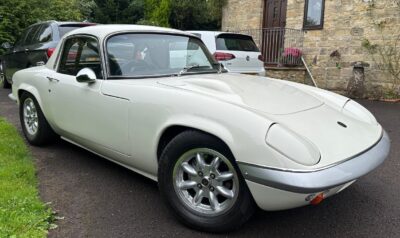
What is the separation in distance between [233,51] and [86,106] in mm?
4973

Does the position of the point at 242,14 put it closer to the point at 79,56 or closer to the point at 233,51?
the point at 233,51

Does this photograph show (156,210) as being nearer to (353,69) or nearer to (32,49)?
(32,49)

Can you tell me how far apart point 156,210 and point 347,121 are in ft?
5.53

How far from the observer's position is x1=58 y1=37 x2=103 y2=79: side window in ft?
12.6

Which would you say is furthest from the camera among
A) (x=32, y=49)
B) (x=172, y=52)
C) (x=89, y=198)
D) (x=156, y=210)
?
(x=32, y=49)

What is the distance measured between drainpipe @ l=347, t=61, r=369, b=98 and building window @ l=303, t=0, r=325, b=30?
190 cm

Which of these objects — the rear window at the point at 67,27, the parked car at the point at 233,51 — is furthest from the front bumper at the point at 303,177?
the rear window at the point at 67,27

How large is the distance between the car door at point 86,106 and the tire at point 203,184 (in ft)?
2.00

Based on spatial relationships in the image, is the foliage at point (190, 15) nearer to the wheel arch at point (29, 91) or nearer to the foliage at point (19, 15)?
the foliage at point (19, 15)

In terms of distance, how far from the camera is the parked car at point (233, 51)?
315 inches

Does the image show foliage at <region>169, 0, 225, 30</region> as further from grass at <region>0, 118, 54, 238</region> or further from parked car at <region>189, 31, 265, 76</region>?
grass at <region>0, 118, 54, 238</region>

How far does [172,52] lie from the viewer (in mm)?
3949

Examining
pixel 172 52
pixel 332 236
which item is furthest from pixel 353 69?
pixel 332 236

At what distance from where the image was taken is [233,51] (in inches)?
321
